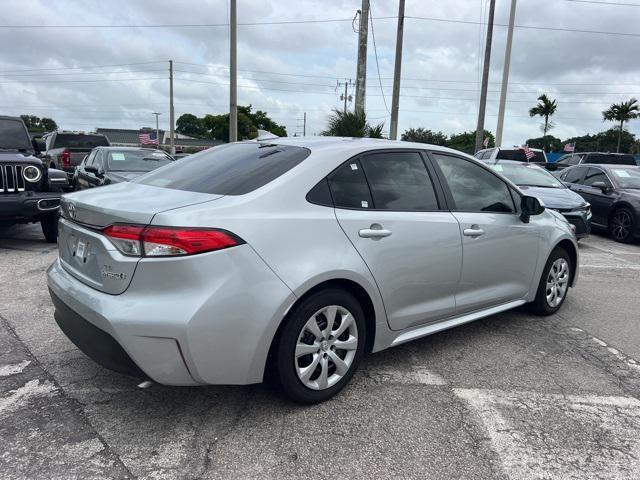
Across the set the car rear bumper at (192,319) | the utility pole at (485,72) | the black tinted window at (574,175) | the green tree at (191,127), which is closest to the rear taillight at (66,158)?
the black tinted window at (574,175)

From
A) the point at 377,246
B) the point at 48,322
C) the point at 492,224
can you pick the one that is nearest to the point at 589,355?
the point at 492,224

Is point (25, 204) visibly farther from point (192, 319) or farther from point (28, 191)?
point (192, 319)

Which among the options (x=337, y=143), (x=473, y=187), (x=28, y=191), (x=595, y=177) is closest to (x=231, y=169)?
(x=337, y=143)

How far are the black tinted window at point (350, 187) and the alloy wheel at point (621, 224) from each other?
28.5 feet

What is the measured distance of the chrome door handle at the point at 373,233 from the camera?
10.2 feet

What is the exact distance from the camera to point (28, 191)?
275 inches

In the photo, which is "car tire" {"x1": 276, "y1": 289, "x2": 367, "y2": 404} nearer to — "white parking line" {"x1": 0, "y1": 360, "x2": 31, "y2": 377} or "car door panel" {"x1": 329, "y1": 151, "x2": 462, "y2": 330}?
"car door panel" {"x1": 329, "y1": 151, "x2": 462, "y2": 330}

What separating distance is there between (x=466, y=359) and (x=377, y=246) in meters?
1.33

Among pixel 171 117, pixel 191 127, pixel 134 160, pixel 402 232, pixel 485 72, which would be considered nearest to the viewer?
pixel 402 232

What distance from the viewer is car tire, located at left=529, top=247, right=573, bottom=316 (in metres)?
4.72

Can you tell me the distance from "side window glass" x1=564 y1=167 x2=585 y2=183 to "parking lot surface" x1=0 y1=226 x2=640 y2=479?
8383mm

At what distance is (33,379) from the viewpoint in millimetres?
3303

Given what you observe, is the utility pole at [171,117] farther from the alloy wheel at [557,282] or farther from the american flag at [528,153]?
the alloy wheel at [557,282]

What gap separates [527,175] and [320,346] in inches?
329
